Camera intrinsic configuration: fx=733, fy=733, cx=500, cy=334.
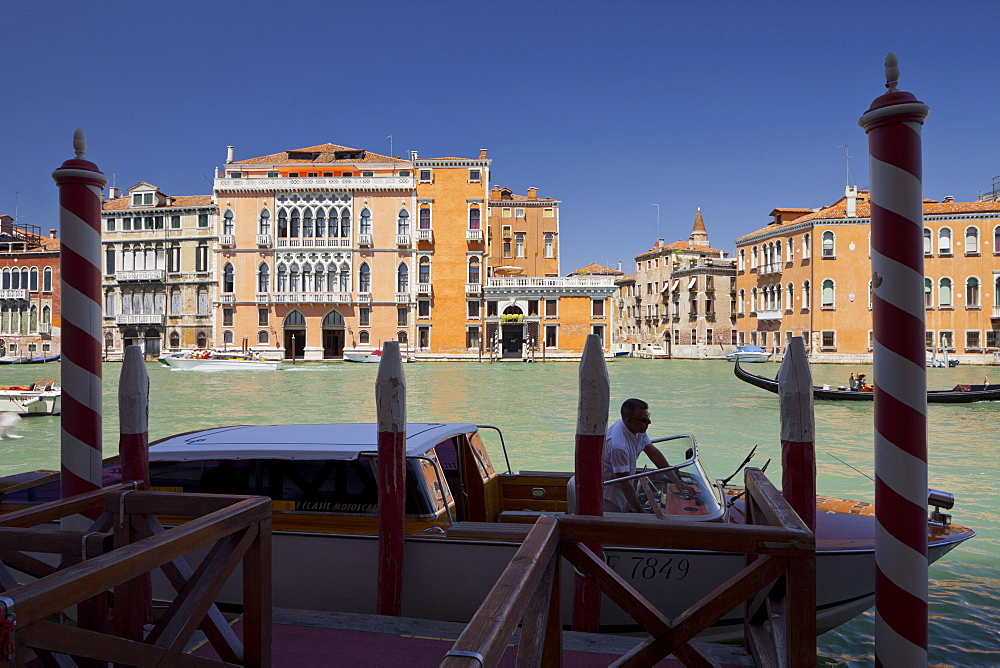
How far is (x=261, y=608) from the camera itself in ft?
7.86

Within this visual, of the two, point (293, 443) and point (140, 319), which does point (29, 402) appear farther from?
point (140, 319)

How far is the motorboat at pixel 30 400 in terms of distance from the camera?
13.6 meters

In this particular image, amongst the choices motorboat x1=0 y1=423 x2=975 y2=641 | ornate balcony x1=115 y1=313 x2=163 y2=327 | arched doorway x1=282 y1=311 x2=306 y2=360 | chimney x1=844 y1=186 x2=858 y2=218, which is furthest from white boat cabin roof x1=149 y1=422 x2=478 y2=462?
chimney x1=844 y1=186 x2=858 y2=218

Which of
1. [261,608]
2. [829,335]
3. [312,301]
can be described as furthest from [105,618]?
[829,335]

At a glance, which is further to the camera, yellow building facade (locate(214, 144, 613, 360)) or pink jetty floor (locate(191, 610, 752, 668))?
yellow building facade (locate(214, 144, 613, 360))

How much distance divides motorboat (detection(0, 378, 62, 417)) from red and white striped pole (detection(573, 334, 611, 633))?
13261 millimetres

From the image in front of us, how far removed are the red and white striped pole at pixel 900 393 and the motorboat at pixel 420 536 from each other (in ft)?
3.50

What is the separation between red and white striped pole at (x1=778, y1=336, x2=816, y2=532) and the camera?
309 cm

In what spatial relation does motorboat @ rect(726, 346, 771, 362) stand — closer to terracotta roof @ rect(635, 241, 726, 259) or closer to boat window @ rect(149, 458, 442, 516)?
terracotta roof @ rect(635, 241, 726, 259)

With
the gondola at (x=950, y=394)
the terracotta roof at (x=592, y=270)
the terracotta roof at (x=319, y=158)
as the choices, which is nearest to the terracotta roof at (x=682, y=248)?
the terracotta roof at (x=592, y=270)

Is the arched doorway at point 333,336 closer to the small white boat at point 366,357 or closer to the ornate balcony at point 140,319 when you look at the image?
the small white boat at point 366,357

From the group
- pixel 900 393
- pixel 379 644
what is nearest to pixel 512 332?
pixel 379 644

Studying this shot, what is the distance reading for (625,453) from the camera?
3.75 m

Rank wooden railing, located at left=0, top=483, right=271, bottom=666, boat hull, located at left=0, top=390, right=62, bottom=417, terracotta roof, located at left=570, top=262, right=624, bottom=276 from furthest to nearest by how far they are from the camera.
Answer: terracotta roof, located at left=570, top=262, right=624, bottom=276, boat hull, located at left=0, top=390, right=62, bottom=417, wooden railing, located at left=0, top=483, right=271, bottom=666
